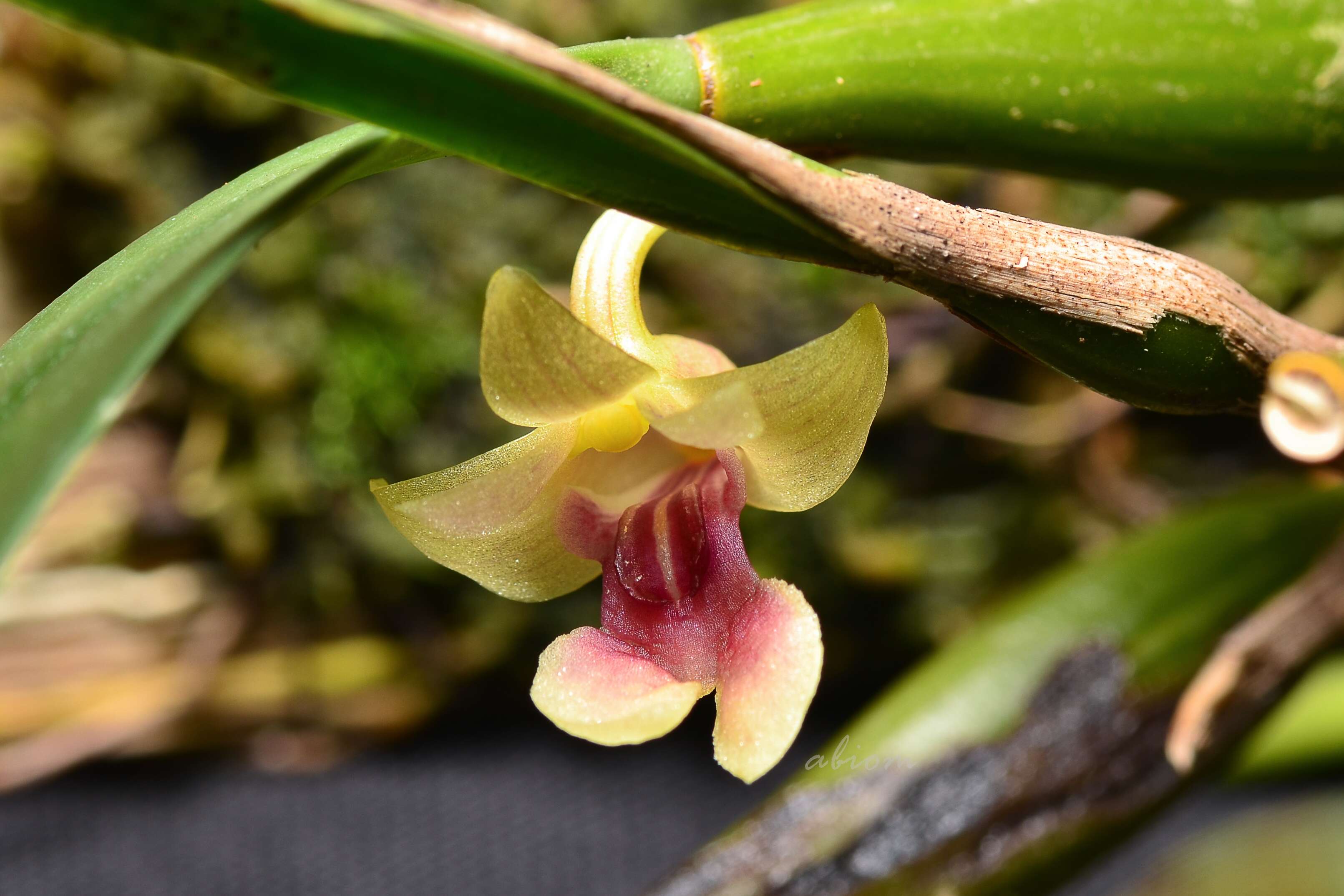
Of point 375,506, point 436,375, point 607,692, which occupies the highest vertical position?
point 607,692

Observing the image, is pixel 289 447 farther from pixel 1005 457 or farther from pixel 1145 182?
pixel 1145 182

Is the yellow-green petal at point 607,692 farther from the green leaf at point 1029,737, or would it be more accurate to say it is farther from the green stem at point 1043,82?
the green leaf at point 1029,737

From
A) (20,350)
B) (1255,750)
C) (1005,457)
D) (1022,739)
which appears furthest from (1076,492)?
(20,350)

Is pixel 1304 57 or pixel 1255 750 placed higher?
pixel 1304 57

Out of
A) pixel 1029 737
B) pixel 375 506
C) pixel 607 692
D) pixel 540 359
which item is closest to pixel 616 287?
pixel 540 359

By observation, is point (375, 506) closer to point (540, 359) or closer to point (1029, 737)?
point (1029, 737)

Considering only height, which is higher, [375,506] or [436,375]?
[436,375]

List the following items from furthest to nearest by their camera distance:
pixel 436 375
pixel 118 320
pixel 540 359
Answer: pixel 436 375
pixel 540 359
pixel 118 320
